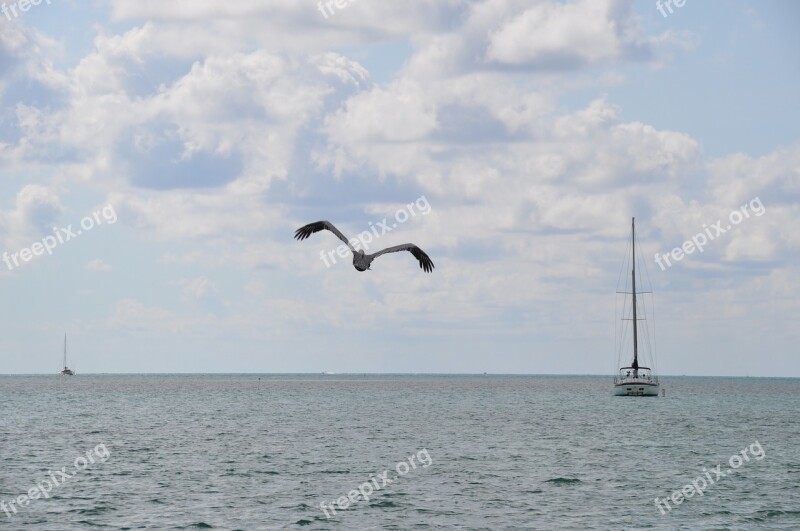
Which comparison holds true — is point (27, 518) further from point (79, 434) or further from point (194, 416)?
point (194, 416)

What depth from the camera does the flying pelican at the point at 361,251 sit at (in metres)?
27.1

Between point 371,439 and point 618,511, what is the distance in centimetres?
3540

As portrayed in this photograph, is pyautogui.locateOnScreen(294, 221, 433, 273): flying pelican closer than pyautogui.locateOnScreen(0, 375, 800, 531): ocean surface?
Yes

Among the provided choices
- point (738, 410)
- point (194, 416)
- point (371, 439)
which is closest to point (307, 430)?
point (371, 439)

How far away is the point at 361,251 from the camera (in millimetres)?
27344

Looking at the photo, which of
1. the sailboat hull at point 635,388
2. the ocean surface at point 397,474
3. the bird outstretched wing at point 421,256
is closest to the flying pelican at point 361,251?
the bird outstretched wing at point 421,256

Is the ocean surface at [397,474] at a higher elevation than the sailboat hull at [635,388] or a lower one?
lower

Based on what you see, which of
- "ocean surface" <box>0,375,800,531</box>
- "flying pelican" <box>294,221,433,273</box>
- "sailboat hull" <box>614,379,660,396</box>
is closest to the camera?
"flying pelican" <box>294,221,433,273</box>

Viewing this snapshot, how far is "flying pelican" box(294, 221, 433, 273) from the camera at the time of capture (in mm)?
27062

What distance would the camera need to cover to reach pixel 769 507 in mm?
46094

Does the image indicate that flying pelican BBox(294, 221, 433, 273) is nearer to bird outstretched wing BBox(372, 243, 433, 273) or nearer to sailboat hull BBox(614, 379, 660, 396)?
bird outstretched wing BBox(372, 243, 433, 273)


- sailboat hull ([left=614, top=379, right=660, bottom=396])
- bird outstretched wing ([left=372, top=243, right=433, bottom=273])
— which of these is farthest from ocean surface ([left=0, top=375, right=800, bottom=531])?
sailboat hull ([left=614, top=379, right=660, bottom=396])

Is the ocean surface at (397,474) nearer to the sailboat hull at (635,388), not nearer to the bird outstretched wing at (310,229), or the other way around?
the bird outstretched wing at (310,229)

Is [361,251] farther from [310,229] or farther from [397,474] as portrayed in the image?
[397,474]
